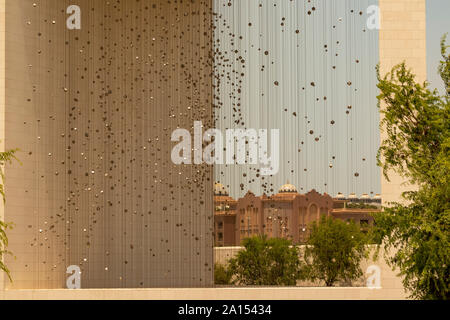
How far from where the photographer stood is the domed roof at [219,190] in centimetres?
2094

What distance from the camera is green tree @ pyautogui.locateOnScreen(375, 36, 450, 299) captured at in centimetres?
1310

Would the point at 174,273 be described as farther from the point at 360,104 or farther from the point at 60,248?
the point at 360,104

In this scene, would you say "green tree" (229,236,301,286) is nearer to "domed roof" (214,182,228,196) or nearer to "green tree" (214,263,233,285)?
"green tree" (214,263,233,285)

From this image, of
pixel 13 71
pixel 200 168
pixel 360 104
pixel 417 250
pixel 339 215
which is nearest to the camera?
pixel 417 250

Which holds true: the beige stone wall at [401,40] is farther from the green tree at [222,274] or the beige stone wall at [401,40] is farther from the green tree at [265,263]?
the green tree at [222,274]

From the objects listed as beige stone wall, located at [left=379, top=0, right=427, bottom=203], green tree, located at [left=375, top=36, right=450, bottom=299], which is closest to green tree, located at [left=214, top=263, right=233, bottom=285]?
beige stone wall, located at [left=379, top=0, right=427, bottom=203]

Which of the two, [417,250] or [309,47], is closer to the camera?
[417,250]

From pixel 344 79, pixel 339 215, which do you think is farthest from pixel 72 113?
pixel 339 215

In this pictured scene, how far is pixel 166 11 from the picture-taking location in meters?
21.5

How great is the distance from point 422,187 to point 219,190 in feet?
26.2

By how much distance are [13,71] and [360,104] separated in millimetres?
7357

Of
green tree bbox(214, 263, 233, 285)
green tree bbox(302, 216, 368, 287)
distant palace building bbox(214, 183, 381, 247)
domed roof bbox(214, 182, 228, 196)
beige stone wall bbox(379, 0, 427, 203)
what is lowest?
green tree bbox(214, 263, 233, 285)

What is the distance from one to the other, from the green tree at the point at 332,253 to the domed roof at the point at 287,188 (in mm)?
1283

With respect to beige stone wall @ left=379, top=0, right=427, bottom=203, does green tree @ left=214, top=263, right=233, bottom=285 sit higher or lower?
lower
